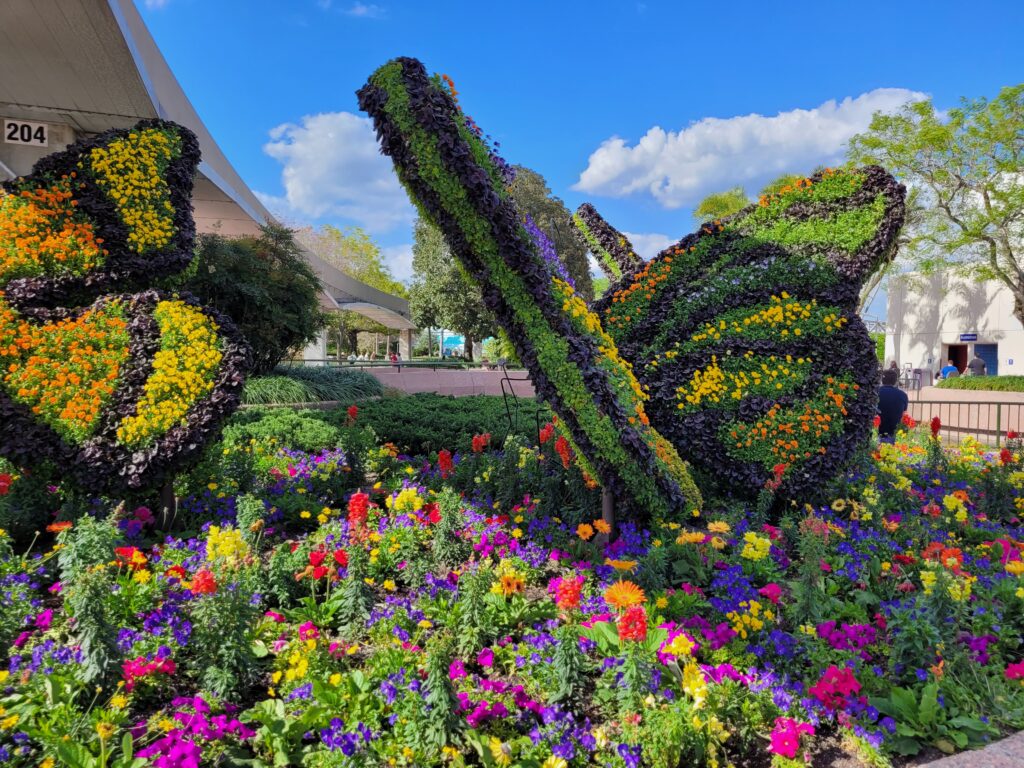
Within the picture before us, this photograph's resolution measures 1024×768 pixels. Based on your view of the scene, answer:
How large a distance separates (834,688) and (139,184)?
5481mm

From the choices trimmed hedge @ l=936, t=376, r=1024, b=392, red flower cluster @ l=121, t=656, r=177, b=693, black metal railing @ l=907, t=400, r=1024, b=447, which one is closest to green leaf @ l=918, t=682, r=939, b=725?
red flower cluster @ l=121, t=656, r=177, b=693

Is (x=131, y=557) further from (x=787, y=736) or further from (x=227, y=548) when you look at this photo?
(x=787, y=736)

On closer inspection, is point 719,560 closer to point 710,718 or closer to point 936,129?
point 710,718

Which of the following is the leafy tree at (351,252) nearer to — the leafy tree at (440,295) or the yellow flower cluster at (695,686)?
the leafy tree at (440,295)

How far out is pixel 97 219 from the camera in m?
4.47

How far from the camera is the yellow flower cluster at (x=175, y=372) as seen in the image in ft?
12.1

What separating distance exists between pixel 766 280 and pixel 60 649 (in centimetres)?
478

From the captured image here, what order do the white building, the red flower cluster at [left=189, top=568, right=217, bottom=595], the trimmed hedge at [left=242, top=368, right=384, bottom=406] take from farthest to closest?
the white building
the trimmed hedge at [left=242, top=368, right=384, bottom=406]
the red flower cluster at [left=189, top=568, right=217, bottom=595]

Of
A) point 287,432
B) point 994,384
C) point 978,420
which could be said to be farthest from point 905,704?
point 994,384

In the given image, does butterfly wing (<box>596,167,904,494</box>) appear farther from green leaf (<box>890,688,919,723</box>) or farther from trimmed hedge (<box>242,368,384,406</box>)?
trimmed hedge (<box>242,368,384,406</box>)

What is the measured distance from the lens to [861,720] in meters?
2.27

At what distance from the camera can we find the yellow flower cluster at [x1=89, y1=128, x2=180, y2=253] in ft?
14.9

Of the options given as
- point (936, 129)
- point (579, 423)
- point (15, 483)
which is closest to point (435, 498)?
point (579, 423)

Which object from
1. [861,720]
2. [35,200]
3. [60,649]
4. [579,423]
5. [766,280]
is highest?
[35,200]
